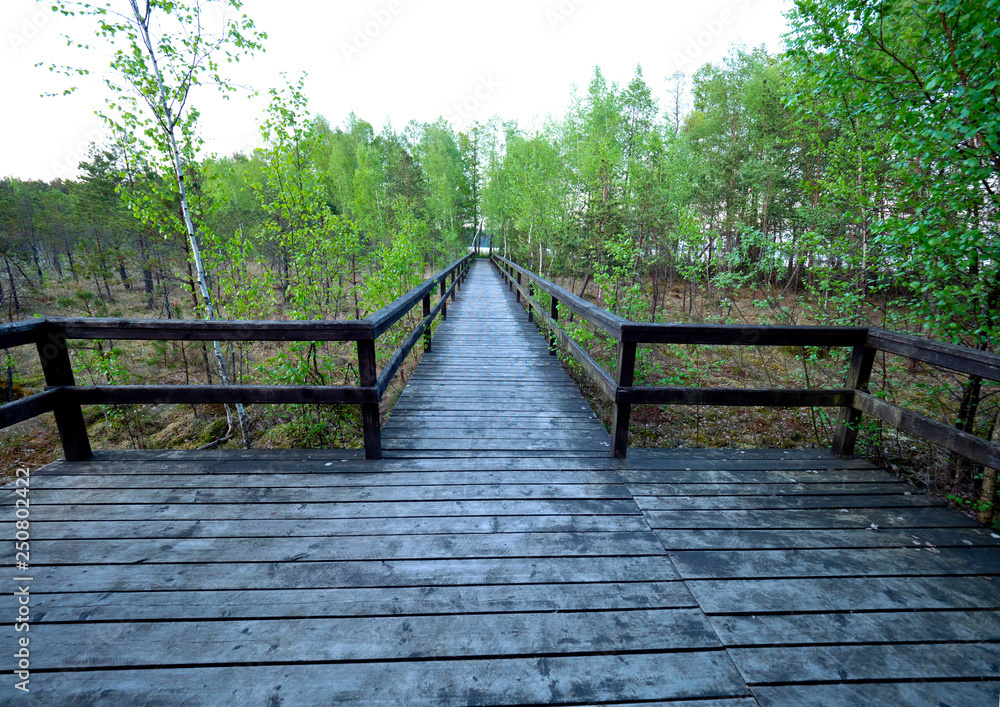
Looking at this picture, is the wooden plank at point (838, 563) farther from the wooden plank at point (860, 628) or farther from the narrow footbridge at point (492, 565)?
the wooden plank at point (860, 628)

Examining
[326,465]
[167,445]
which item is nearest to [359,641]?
[326,465]

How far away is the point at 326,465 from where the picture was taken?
9.00ft

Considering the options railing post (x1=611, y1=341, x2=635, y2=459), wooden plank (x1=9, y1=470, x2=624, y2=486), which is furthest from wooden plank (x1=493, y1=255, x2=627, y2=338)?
wooden plank (x1=9, y1=470, x2=624, y2=486)

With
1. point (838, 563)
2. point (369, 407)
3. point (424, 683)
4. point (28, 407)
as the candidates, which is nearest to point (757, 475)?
point (838, 563)

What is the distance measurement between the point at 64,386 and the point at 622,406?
3761 mm

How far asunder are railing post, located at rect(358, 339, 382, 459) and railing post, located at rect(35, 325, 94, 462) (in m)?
1.74

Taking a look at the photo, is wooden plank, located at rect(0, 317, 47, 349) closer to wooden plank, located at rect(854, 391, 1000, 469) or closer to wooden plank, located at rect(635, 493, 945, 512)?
wooden plank, located at rect(635, 493, 945, 512)

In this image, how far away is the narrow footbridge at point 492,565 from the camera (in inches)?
53.5

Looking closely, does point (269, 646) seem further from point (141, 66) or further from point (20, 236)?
point (20, 236)

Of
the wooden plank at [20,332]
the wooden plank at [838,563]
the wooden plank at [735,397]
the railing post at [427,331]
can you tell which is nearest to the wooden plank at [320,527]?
the wooden plank at [838,563]

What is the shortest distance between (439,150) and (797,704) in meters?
34.6

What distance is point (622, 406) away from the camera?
2881 millimetres

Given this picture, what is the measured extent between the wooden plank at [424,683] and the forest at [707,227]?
7.93ft

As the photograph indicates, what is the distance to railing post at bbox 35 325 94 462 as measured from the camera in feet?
8.38
